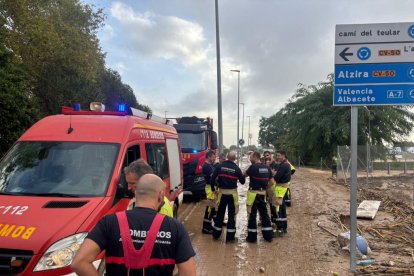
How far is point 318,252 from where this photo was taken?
8039mm

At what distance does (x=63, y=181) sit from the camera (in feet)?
16.7

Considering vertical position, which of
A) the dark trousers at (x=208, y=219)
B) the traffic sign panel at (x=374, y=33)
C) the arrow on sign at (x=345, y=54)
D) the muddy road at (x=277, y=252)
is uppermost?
the traffic sign panel at (x=374, y=33)

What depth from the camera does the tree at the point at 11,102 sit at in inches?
583

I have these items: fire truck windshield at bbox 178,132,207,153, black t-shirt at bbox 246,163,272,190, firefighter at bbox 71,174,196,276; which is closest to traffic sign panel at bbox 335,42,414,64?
black t-shirt at bbox 246,163,272,190

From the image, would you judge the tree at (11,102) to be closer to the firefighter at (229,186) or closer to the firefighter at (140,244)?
the firefighter at (229,186)

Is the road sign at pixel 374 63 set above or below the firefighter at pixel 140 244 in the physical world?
above

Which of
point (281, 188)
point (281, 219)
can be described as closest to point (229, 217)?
point (281, 219)

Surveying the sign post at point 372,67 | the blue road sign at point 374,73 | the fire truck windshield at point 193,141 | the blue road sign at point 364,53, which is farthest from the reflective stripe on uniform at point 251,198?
the fire truck windshield at point 193,141

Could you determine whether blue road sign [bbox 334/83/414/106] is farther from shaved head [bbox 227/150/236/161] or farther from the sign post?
shaved head [bbox 227/150/236/161]

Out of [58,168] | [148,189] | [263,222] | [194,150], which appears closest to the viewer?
[148,189]

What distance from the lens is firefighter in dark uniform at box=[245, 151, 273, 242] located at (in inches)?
343

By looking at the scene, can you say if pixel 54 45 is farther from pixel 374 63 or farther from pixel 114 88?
pixel 114 88

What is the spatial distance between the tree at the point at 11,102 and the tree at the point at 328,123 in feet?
86.6

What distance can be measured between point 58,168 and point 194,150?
920 cm
